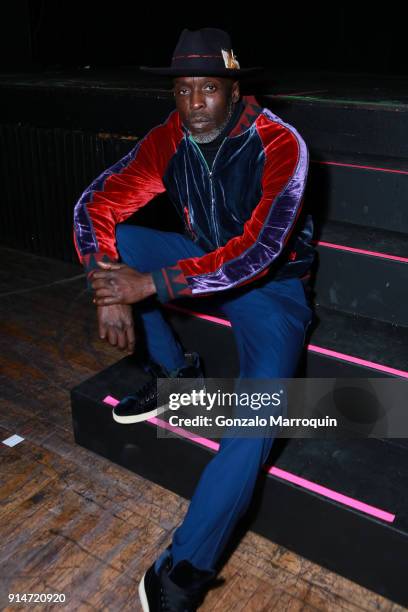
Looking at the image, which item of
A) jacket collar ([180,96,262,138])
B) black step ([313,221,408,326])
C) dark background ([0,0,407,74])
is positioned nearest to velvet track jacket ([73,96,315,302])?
jacket collar ([180,96,262,138])

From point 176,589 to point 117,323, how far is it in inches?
26.5

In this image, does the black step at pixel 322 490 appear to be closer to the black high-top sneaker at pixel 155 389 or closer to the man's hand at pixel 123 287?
the black high-top sneaker at pixel 155 389

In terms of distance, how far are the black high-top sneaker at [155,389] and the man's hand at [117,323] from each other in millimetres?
285

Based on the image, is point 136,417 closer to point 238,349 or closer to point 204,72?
point 238,349

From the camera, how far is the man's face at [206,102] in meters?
1.64

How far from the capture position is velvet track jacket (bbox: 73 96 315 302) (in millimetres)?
1568

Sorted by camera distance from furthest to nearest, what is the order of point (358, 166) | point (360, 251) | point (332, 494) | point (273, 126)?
point (358, 166) < point (360, 251) < point (273, 126) < point (332, 494)

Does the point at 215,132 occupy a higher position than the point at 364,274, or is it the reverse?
the point at 215,132

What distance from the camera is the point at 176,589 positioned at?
1.32 m

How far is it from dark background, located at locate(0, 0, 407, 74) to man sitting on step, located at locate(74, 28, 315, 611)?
4236 mm

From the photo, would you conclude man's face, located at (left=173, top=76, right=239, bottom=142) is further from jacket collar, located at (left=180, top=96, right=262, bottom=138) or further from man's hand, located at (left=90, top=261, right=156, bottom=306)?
man's hand, located at (left=90, top=261, right=156, bottom=306)

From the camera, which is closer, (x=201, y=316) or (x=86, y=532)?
(x=86, y=532)

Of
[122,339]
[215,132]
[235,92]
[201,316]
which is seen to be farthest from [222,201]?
[122,339]

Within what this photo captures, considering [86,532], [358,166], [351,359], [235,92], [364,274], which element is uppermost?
[235,92]
